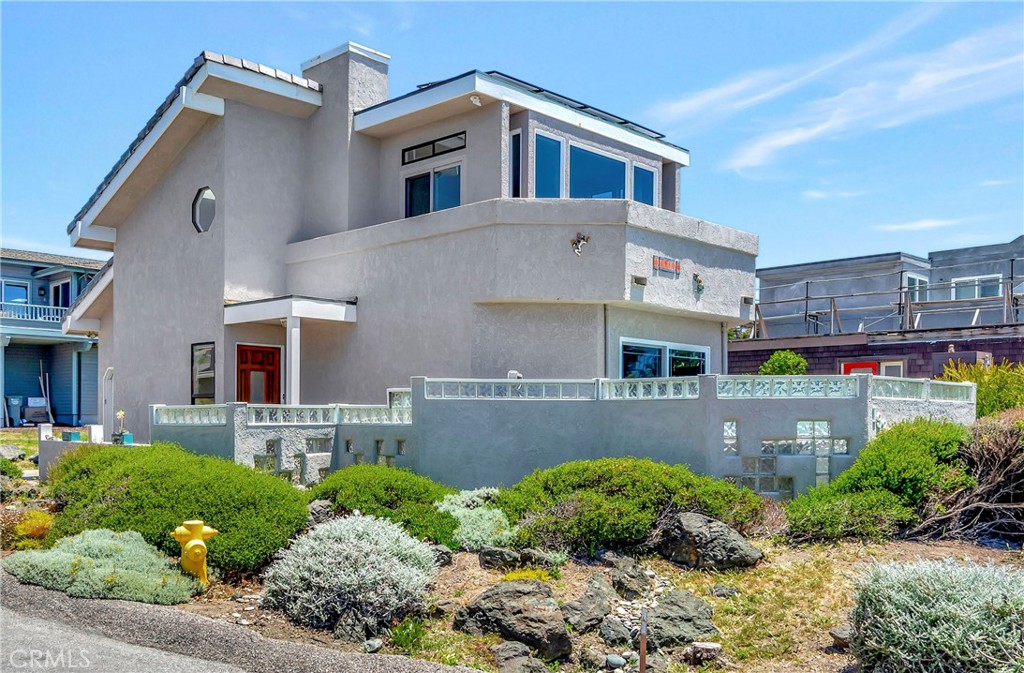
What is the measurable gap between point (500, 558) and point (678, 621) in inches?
95.0

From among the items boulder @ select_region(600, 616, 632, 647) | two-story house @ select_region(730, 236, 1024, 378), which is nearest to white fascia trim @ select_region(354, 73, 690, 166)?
two-story house @ select_region(730, 236, 1024, 378)

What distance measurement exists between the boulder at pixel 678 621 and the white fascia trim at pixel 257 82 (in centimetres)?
1478

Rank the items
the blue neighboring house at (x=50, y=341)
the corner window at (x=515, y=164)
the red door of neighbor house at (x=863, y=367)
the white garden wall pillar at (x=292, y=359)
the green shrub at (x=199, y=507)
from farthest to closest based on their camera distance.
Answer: the blue neighboring house at (x=50, y=341) < the red door of neighbor house at (x=863, y=367) < the corner window at (x=515, y=164) < the white garden wall pillar at (x=292, y=359) < the green shrub at (x=199, y=507)

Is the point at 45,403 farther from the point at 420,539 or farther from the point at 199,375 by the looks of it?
the point at 420,539

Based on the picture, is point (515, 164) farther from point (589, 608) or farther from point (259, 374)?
point (589, 608)

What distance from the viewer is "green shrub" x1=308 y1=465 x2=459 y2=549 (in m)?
11.1

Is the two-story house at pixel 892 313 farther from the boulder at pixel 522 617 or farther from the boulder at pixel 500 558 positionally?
the boulder at pixel 522 617

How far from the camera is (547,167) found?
61.1 feet

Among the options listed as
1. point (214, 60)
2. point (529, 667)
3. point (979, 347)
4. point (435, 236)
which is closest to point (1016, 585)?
point (529, 667)

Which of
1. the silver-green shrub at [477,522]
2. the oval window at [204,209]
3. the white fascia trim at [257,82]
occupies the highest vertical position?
the white fascia trim at [257,82]

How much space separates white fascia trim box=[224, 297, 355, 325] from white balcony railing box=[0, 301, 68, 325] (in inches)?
672

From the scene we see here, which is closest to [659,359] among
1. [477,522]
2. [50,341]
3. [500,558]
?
[477,522]

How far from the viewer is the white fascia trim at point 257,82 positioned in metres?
18.8

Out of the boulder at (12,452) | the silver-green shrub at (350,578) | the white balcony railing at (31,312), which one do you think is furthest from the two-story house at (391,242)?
the white balcony railing at (31,312)
